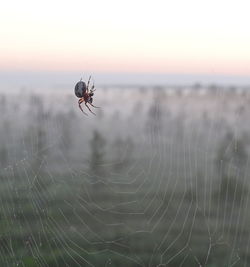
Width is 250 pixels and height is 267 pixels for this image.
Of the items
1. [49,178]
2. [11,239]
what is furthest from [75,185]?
[11,239]

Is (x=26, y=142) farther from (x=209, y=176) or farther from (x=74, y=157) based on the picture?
(x=209, y=176)

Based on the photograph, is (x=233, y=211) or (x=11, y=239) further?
(x=233, y=211)

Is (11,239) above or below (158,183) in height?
below

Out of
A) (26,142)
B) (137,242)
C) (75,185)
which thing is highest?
(26,142)

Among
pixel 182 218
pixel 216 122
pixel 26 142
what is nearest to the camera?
pixel 216 122

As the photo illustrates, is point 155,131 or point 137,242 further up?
point 155,131

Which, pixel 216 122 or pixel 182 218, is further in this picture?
pixel 182 218

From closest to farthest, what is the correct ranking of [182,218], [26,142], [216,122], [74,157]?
1. [216,122]
2. [26,142]
3. [74,157]
4. [182,218]

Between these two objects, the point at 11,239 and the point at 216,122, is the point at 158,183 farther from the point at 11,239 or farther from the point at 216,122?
the point at 11,239

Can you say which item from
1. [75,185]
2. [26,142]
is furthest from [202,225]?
[26,142]
